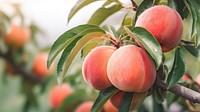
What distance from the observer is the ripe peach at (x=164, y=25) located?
0.85 metres

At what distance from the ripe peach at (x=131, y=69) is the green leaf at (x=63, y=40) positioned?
11 cm

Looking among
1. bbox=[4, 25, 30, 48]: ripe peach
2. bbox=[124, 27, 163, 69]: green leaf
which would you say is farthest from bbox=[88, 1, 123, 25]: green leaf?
bbox=[4, 25, 30, 48]: ripe peach

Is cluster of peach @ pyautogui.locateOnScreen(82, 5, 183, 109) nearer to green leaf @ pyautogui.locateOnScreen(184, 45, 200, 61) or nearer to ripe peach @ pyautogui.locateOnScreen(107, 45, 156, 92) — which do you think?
ripe peach @ pyautogui.locateOnScreen(107, 45, 156, 92)

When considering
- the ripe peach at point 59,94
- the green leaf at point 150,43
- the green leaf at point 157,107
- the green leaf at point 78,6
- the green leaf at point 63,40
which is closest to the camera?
the green leaf at point 150,43

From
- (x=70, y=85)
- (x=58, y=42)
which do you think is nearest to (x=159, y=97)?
(x=58, y=42)

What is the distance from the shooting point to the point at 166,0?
996 mm

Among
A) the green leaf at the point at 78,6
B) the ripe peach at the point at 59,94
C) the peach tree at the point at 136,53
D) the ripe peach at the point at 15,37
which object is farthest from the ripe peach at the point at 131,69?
the ripe peach at the point at 15,37

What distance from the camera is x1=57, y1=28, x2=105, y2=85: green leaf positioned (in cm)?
91

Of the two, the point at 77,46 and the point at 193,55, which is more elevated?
the point at 77,46

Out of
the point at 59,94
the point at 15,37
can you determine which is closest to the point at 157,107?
the point at 59,94

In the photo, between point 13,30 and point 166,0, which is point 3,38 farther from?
point 166,0

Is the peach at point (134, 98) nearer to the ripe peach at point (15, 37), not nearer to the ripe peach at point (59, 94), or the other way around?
the ripe peach at point (59, 94)

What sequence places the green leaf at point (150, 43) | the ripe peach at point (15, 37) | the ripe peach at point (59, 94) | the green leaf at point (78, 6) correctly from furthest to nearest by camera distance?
the ripe peach at point (15, 37) → the ripe peach at point (59, 94) → the green leaf at point (78, 6) → the green leaf at point (150, 43)

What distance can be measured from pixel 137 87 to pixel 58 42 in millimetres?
180
